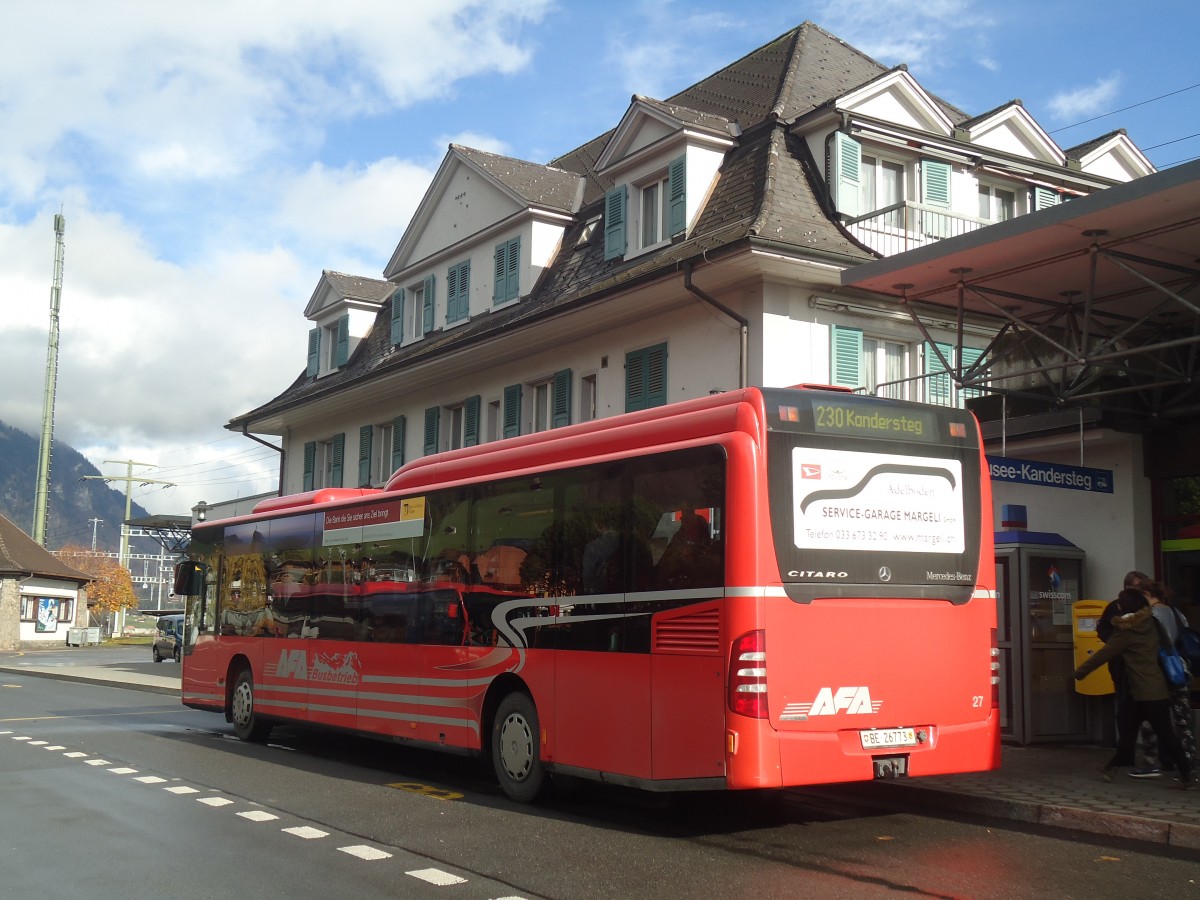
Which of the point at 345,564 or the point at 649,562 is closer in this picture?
the point at 649,562

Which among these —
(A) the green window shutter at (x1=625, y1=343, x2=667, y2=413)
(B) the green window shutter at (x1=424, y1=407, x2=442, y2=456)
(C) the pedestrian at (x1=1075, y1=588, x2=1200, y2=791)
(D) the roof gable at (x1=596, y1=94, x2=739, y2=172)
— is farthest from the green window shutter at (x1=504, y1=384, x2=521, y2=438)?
(C) the pedestrian at (x1=1075, y1=588, x2=1200, y2=791)

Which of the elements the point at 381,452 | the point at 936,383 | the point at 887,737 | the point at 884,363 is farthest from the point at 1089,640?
the point at 381,452

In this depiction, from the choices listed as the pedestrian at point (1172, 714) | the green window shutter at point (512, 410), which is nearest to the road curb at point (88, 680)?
the green window shutter at point (512, 410)

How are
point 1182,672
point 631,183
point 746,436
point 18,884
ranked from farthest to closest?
point 631,183 < point 1182,672 < point 746,436 < point 18,884

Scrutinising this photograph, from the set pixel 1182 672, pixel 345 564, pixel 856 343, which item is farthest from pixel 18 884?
pixel 856 343

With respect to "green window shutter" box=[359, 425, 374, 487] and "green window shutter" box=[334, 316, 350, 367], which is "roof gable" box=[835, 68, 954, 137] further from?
"green window shutter" box=[334, 316, 350, 367]

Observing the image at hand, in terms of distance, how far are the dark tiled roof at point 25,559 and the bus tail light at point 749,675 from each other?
68.6m

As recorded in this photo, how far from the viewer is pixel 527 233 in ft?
83.4

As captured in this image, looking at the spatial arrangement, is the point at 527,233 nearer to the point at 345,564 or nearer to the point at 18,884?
the point at 345,564

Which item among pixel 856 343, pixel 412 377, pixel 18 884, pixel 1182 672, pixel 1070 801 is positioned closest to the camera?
pixel 18 884

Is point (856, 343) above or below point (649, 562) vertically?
above

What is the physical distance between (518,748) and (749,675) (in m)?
3.00

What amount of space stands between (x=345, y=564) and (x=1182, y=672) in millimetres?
8404

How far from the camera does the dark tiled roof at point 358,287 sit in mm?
33094
